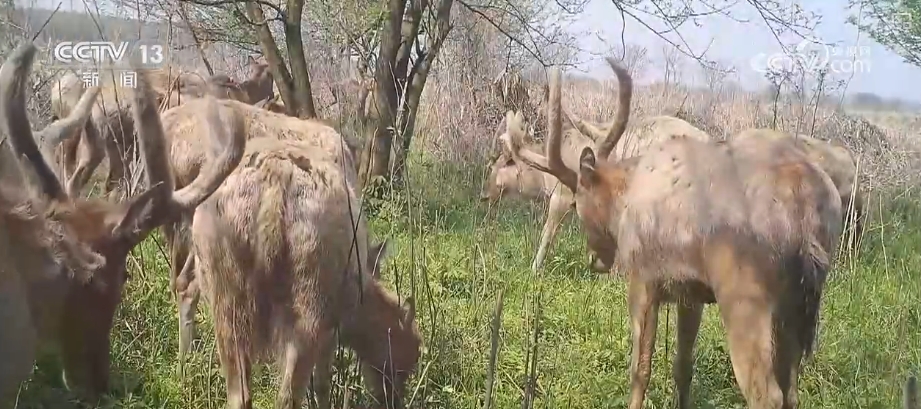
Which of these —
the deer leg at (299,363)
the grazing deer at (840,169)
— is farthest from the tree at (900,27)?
the deer leg at (299,363)

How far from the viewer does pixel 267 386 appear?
5.18 meters

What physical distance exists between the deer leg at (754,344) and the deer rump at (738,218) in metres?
0.08

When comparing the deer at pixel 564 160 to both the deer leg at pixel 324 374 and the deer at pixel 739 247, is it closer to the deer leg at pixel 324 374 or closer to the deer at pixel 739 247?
the deer at pixel 739 247

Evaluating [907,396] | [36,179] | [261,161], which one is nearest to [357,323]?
[261,161]

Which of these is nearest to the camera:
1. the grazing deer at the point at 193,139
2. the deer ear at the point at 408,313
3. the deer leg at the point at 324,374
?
the deer leg at the point at 324,374

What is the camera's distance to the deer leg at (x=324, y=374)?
13.4ft

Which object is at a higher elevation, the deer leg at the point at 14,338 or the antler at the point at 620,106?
the antler at the point at 620,106

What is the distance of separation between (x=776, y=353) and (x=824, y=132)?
21.6 ft

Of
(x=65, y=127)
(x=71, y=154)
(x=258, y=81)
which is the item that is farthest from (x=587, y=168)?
(x=258, y=81)

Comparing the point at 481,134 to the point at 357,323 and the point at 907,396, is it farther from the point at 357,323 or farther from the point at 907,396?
the point at 907,396

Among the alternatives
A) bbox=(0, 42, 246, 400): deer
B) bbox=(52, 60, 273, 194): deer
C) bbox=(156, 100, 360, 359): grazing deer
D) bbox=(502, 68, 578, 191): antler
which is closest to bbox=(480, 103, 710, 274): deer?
bbox=(502, 68, 578, 191): antler

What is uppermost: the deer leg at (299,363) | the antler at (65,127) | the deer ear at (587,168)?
the antler at (65,127)

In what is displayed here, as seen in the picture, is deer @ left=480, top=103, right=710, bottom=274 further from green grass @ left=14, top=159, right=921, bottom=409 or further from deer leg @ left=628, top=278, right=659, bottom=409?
deer leg @ left=628, top=278, right=659, bottom=409

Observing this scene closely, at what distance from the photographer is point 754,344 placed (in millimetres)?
4051
